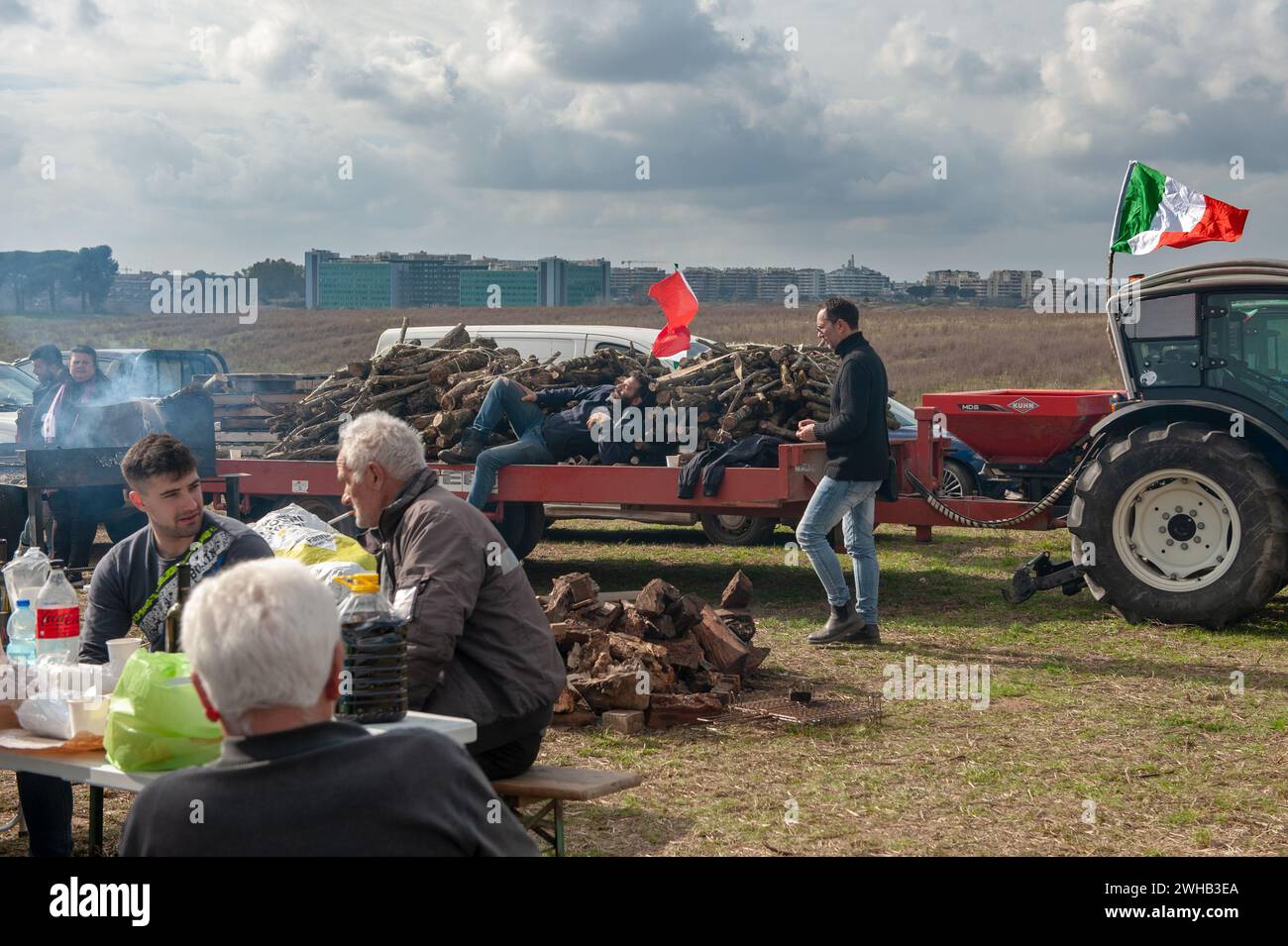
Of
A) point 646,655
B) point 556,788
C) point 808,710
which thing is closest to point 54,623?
point 556,788

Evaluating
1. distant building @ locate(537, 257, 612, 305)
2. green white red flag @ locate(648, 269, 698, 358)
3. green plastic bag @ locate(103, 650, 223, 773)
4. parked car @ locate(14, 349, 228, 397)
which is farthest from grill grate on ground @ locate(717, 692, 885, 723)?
distant building @ locate(537, 257, 612, 305)

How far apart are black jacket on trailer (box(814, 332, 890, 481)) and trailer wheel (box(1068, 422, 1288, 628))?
160cm

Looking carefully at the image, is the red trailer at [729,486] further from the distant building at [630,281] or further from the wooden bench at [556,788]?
the distant building at [630,281]

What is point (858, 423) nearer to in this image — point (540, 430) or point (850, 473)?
point (850, 473)

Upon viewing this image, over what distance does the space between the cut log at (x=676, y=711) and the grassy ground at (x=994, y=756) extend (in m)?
0.08

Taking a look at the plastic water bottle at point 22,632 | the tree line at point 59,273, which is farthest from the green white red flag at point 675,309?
the tree line at point 59,273

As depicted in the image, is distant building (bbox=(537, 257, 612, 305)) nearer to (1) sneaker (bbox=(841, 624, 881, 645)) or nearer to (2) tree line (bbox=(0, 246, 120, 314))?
(2) tree line (bbox=(0, 246, 120, 314))

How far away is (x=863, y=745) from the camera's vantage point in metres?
6.49

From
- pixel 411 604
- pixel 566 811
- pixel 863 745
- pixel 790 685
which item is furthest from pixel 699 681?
pixel 411 604

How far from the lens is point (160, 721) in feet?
11.1

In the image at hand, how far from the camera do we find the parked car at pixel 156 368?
15609mm
